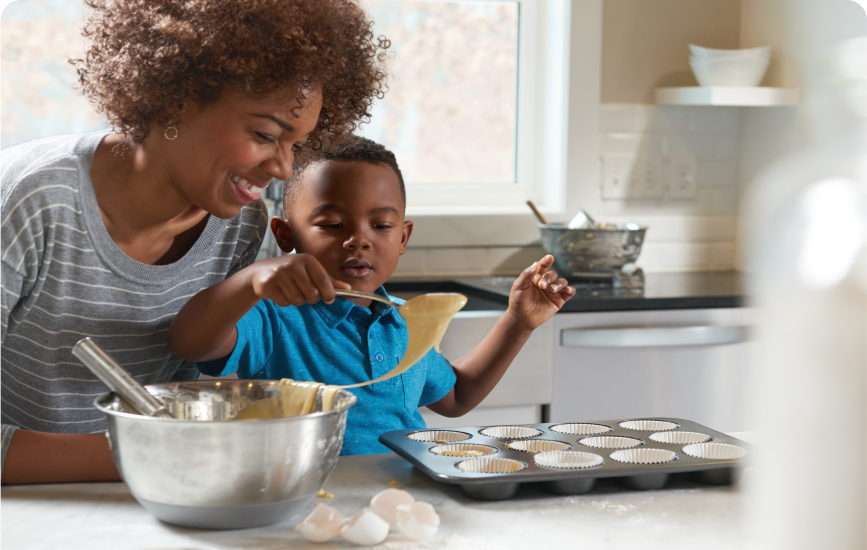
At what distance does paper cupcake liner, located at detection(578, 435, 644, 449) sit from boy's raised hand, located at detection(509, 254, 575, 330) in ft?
0.93

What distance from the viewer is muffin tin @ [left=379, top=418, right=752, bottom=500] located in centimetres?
83

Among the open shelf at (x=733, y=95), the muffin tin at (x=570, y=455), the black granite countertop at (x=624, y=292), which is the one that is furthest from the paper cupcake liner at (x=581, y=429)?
the open shelf at (x=733, y=95)

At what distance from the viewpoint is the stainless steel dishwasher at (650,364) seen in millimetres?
2070

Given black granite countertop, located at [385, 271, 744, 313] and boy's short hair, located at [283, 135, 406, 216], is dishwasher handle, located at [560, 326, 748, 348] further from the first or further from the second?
boy's short hair, located at [283, 135, 406, 216]

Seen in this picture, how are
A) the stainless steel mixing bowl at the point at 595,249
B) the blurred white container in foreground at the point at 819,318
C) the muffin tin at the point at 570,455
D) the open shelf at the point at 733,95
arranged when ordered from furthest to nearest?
the open shelf at the point at 733,95
the stainless steel mixing bowl at the point at 595,249
the muffin tin at the point at 570,455
the blurred white container in foreground at the point at 819,318

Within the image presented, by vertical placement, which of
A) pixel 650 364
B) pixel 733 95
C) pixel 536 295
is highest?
pixel 733 95

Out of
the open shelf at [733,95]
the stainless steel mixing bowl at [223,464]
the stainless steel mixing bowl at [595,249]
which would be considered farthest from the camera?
the open shelf at [733,95]

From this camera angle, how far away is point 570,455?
886 mm

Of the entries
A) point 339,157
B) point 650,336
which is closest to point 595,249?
point 650,336

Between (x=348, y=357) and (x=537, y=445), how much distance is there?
0.42 meters

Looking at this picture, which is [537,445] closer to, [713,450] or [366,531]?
[713,450]

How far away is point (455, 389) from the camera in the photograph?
4.79 feet

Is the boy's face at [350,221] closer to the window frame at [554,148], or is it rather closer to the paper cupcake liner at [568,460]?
the paper cupcake liner at [568,460]

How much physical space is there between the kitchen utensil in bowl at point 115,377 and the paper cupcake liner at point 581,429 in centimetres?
51
